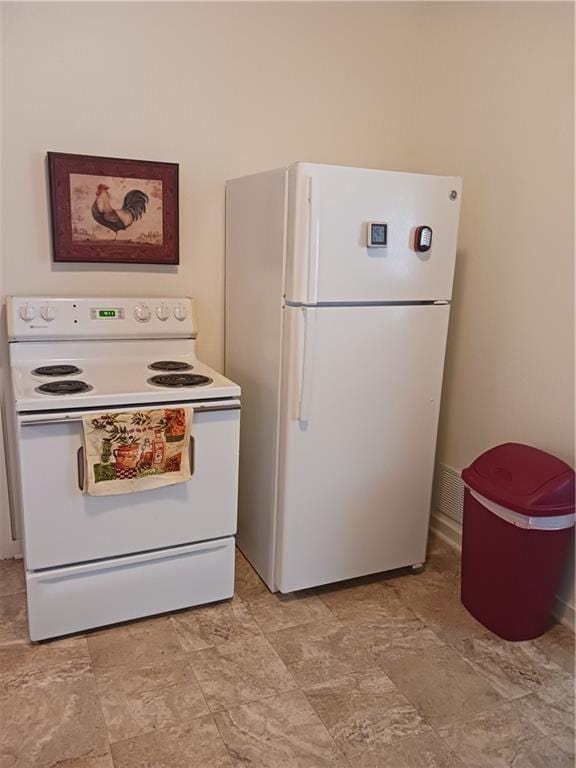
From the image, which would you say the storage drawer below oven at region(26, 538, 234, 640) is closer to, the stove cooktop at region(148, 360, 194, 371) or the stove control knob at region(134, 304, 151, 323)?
the stove cooktop at region(148, 360, 194, 371)

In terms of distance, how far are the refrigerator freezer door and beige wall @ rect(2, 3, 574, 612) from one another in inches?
14.6

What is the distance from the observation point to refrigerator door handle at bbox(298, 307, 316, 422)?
2.04 meters

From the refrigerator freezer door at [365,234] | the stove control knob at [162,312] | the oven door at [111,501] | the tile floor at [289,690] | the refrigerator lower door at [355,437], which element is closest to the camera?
the tile floor at [289,690]

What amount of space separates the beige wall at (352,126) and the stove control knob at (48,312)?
0.37 ft

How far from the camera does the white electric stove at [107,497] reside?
1.87m

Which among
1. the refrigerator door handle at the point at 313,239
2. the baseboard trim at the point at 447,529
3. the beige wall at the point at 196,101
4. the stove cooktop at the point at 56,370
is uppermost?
the beige wall at the point at 196,101

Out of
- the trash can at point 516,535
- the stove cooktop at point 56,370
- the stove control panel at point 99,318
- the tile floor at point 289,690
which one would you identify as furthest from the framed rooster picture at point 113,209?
the trash can at point 516,535

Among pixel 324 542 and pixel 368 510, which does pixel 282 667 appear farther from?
pixel 368 510

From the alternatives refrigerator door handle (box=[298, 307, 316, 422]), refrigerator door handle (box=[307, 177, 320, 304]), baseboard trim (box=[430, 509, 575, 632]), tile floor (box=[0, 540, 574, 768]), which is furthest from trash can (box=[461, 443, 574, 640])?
refrigerator door handle (box=[307, 177, 320, 304])

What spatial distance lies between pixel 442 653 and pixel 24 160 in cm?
237

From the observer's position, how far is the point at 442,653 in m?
2.07

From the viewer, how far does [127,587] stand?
2102 millimetres

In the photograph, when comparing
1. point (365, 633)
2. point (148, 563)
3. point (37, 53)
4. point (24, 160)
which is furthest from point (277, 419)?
point (37, 53)

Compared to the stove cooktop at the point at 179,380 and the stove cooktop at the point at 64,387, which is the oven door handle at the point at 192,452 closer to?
the stove cooktop at the point at 179,380
